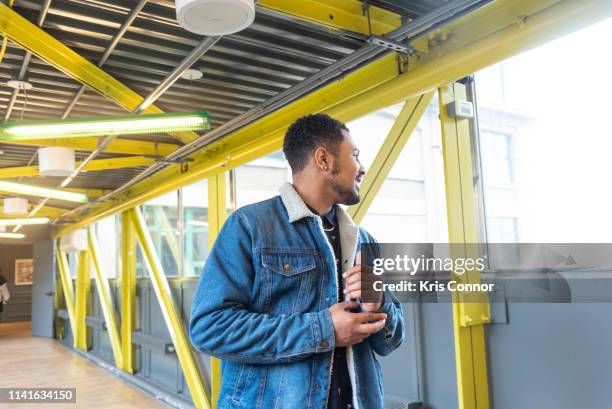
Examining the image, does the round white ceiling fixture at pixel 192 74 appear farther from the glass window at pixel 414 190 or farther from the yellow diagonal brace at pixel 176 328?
the yellow diagonal brace at pixel 176 328

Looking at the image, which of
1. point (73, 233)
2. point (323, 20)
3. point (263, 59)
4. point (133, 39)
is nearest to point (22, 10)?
point (133, 39)

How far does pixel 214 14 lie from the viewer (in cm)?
214

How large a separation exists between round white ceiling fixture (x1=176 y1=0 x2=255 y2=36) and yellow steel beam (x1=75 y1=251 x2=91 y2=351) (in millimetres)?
10530

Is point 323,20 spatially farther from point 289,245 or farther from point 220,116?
point 220,116

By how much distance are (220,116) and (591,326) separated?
12.2 ft

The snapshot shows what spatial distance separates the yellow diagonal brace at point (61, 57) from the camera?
3084 millimetres

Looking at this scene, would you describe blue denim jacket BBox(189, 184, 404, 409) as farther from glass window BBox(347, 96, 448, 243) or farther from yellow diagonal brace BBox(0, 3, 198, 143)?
yellow diagonal brace BBox(0, 3, 198, 143)

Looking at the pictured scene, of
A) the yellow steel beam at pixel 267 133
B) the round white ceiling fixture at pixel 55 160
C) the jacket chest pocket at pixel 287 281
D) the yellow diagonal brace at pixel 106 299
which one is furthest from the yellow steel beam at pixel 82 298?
the jacket chest pocket at pixel 287 281

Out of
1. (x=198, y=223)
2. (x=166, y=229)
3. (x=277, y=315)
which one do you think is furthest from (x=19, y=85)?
(x=166, y=229)

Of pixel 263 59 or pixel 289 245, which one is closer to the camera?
pixel 289 245

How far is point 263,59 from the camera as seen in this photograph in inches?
149

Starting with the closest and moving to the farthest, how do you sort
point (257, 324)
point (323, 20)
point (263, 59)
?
point (257, 324) < point (323, 20) < point (263, 59)

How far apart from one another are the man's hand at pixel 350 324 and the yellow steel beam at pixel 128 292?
25.3 ft

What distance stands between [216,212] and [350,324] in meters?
4.44
